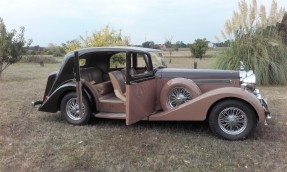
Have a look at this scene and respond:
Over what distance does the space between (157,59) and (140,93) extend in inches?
50.4

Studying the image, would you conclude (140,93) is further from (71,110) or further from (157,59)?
(71,110)

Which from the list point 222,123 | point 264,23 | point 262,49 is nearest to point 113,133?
point 222,123

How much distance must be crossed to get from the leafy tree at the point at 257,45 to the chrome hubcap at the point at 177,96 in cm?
623

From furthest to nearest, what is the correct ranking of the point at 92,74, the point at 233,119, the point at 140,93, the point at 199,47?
the point at 199,47, the point at 92,74, the point at 140,93, the point at 233,119

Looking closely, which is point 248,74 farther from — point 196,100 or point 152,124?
point 152,124

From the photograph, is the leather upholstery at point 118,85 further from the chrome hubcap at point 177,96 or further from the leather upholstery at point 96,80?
the chrome hubcap at point 177,96

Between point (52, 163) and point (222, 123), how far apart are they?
271cm

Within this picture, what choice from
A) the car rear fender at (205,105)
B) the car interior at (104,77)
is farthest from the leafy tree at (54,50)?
the car rear fender at (205,105)

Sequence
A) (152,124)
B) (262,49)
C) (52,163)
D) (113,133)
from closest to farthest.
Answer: (52,163) < (113,133) < (152,124) < (262,49)

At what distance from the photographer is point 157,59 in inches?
269

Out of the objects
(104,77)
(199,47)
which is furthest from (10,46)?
(199,47)

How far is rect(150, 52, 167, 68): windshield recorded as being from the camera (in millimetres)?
6661

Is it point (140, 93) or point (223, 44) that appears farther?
point (223, 44)

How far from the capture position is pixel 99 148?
5285 mm
